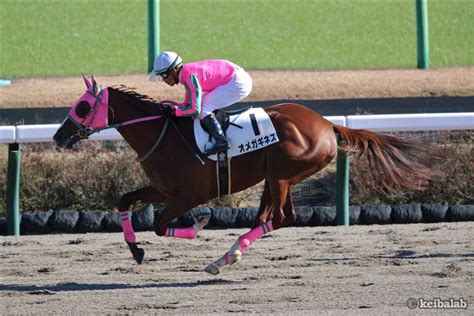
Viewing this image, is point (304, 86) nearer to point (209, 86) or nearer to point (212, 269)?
point (209, 86)

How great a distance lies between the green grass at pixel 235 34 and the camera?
1762 centimetres

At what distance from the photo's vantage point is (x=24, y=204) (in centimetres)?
1052

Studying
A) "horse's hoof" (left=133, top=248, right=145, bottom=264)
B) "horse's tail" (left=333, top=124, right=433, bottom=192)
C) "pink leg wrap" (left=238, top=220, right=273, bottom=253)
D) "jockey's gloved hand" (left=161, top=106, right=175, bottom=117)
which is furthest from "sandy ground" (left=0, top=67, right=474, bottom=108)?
"horse's hoof" (left=133, top=248, right=145, bottom=264)

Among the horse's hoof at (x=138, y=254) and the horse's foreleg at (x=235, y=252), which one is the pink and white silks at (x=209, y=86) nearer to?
the horse's foreleg at (x=235, y=252)

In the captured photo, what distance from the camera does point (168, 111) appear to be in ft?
28.1

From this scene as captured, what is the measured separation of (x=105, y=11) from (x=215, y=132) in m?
13.0

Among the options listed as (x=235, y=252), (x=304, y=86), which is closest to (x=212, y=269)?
(x=235, y=252)

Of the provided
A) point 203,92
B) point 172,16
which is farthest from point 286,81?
point 203,92

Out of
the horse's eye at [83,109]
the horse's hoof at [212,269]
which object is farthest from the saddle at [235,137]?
the horse's eye at [83,109]

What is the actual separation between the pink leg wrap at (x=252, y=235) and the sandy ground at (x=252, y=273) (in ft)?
0.70

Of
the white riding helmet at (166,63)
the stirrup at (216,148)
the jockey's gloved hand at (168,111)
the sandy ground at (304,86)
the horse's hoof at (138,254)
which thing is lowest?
the horse's hoof at (138,254)

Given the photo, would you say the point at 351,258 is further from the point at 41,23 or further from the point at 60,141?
the point at 41,23

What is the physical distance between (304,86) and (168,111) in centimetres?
727

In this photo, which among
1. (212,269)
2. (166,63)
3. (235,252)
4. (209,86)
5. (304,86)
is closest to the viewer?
(212,269)
